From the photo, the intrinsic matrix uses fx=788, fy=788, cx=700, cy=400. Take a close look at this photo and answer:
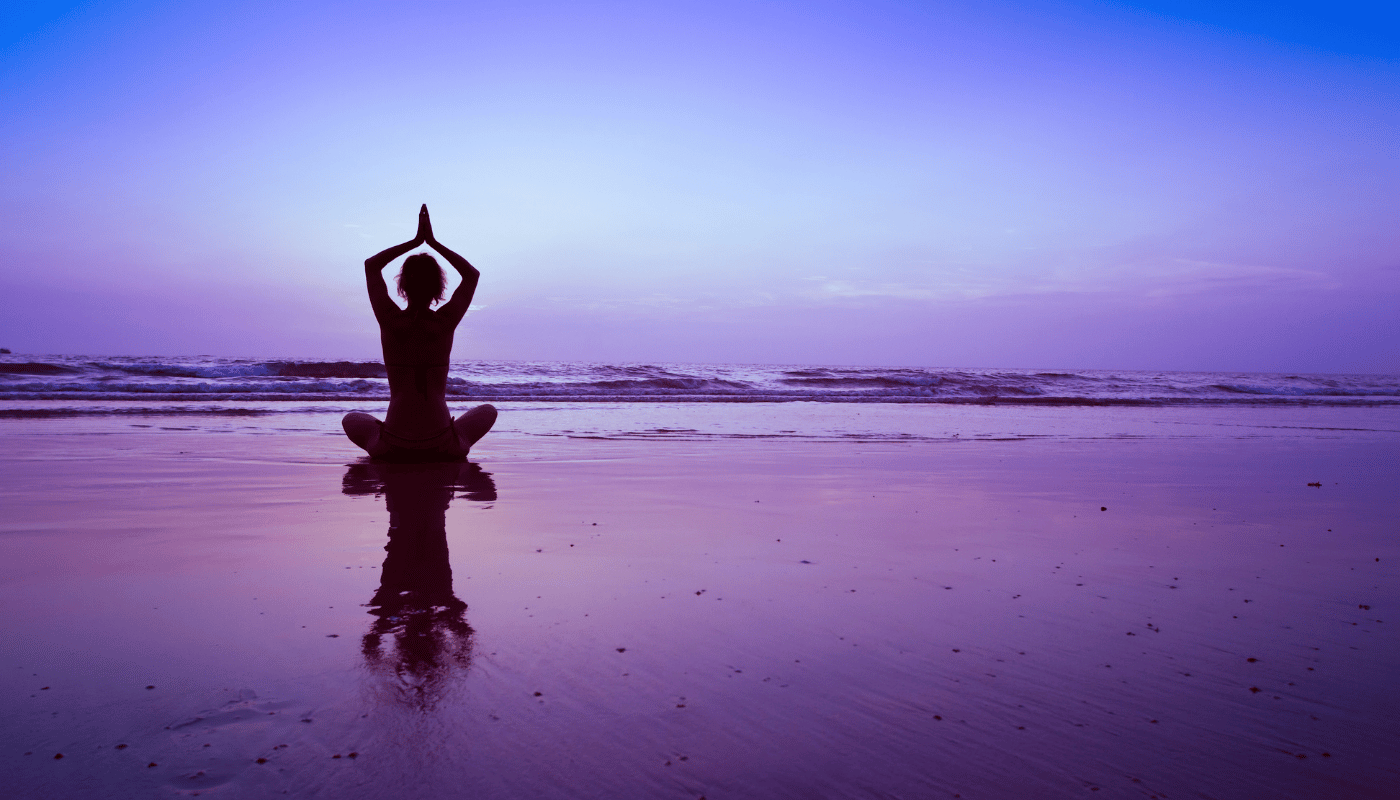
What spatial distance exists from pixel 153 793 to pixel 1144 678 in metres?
2.20

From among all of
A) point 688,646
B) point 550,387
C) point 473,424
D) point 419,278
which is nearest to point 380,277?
point 419,278

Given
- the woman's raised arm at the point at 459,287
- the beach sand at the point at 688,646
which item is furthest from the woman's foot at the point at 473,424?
the beach sand at the point at 688,646

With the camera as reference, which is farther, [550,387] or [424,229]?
[550,387]

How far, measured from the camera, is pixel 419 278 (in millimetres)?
5445

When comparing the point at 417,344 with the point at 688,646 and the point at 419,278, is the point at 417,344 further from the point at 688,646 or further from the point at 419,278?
the point at 688,646

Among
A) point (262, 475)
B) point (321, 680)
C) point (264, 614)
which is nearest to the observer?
point (321, 680)

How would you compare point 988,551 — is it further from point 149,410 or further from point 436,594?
point 149,410

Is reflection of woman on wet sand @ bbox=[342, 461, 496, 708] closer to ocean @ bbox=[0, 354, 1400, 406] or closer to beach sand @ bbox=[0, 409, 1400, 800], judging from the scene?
beach sand @ bbox=[0, 409, 1400, 800]

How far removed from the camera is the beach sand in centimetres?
153

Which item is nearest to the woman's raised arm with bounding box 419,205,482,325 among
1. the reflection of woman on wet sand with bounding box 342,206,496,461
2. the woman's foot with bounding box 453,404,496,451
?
the reflection of woman on wet sand with bounding box 342,206,496,461

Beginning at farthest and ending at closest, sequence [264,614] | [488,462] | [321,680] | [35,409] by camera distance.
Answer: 1. [35,409]
2. [488,462]
3. [264,614]
4. [321,680]

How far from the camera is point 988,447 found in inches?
324

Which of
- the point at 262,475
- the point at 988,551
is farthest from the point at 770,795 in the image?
the point at 262,475

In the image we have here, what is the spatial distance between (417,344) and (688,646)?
13.0 feet
